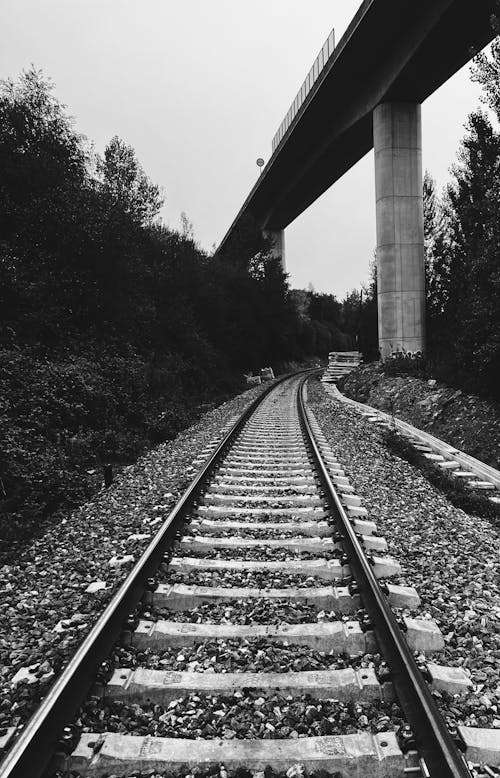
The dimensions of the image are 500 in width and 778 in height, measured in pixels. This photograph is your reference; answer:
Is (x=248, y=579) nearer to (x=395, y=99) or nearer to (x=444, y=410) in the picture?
(x=444, y=410)

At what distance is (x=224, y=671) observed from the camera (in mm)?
2770

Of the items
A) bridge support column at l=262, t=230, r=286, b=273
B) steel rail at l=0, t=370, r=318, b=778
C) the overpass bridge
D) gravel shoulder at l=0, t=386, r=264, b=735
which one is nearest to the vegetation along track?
steel rail at l=0, t=370, r=318, b=778

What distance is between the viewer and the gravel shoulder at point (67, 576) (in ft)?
9.25

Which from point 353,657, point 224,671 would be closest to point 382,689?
point 353,657

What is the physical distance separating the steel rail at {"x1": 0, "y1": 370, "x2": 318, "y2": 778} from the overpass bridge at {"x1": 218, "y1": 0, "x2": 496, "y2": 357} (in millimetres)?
16888

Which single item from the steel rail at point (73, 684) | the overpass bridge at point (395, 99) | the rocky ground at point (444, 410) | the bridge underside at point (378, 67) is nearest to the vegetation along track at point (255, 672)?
the steel rail at point (73, 684)

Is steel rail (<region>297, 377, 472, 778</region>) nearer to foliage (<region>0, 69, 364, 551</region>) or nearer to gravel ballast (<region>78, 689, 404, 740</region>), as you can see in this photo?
gravel ballast (<region>78, 689, 404, 740</region>)

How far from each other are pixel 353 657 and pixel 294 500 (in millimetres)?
2833

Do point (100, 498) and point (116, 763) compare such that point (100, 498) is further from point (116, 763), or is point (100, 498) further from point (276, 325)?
point (276, 325)

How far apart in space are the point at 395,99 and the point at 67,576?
21.8 meters

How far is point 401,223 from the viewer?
20125mm

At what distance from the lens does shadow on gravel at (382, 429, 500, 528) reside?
6.65 meters

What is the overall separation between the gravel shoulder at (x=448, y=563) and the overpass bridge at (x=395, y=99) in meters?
13.1

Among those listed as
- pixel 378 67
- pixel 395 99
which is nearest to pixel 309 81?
pixel 378 67
